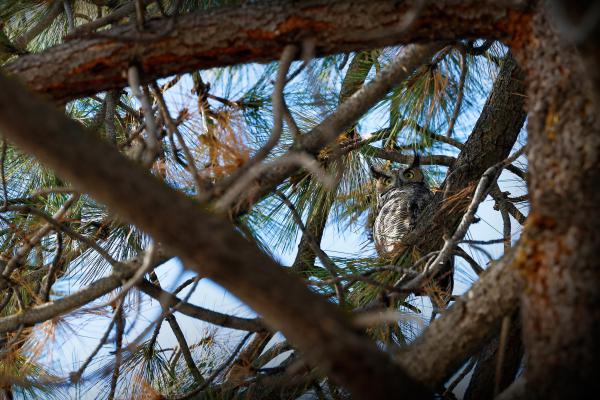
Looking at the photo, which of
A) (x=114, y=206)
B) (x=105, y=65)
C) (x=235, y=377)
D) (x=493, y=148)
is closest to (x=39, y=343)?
Answer: (x=235, y=377)

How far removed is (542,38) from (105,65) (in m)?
0.57

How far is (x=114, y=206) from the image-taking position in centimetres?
59

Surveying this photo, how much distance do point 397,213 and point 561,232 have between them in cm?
135

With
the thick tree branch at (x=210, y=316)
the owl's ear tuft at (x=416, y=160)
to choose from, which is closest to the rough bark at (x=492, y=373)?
the thick tree branch at (x=210, y=316)

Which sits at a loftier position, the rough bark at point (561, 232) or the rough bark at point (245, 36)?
the rough bark at point (245, 36)

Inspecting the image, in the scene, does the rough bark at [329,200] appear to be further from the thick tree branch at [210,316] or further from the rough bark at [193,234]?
the rough bark at [193,234]

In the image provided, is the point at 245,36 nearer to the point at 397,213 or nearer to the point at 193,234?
the point at 193,234

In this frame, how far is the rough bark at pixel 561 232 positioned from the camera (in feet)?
2.41

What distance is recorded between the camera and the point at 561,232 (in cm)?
77

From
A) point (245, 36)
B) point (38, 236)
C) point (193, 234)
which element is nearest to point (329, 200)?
point (38, 236)

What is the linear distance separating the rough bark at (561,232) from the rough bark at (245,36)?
0.33ft

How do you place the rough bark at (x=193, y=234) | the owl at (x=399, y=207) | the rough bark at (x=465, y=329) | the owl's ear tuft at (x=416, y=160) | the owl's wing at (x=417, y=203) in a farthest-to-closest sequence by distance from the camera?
the owl's ear tuft at (x=416, y=160), the owl's wing at (x=417, y=203), the owl at (x=399, y=207), the rough bark at (x=465, y=329), the rough bark at (x=193, y=234)

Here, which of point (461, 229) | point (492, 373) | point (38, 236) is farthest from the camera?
point (492, 373)

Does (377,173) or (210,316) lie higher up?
(377,173)
